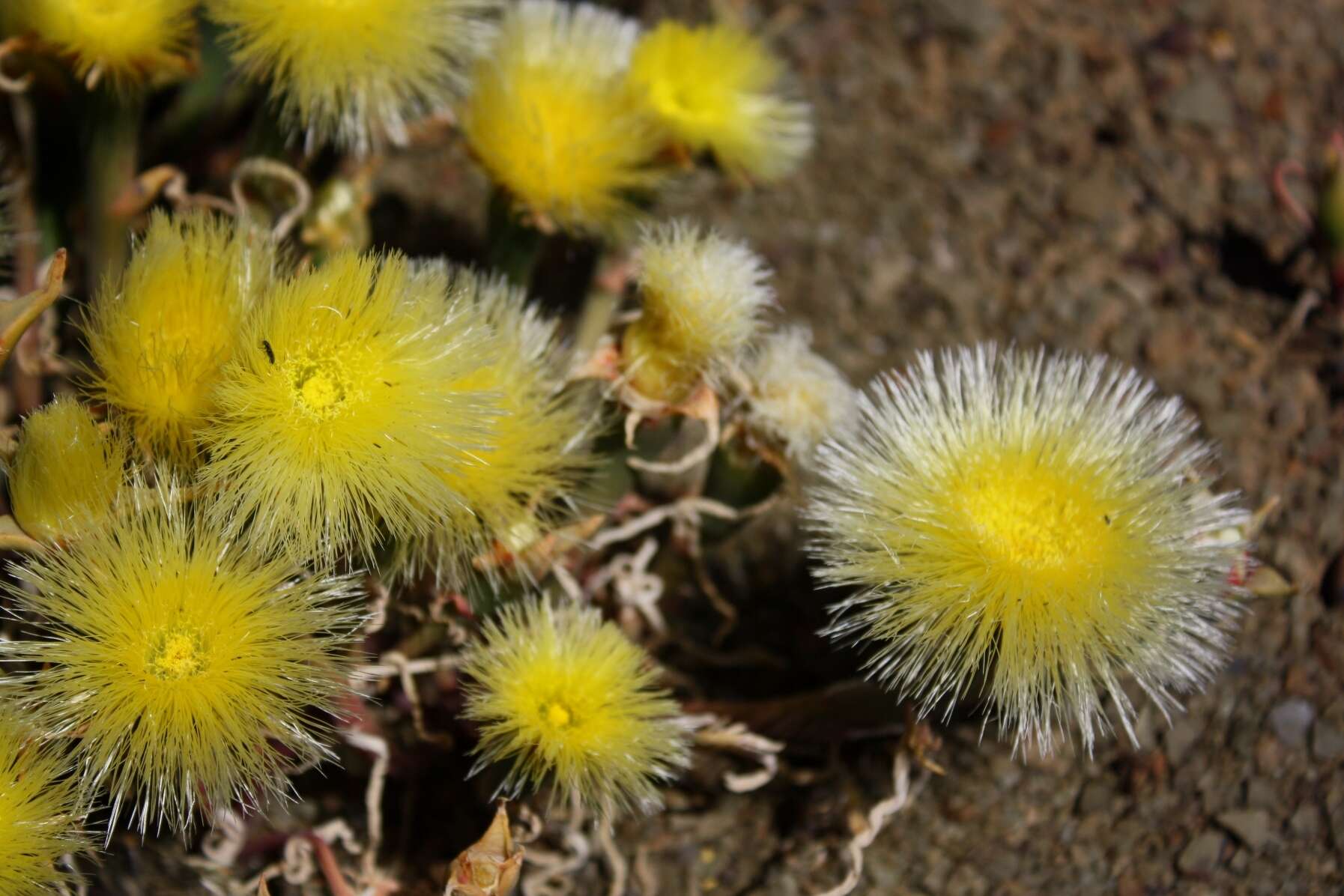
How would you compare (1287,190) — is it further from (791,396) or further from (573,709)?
(573,709)

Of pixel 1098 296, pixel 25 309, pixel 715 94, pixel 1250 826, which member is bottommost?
pixel 1250 826

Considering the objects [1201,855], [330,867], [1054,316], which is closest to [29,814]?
[330,867]

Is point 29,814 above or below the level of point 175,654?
below

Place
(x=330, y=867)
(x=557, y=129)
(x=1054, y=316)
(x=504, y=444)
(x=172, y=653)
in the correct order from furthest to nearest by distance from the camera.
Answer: (x=1054, y=316) → (x=557, y=129) → (x=330, y=867) → (x=504, y=444) → (x=172, y=653)

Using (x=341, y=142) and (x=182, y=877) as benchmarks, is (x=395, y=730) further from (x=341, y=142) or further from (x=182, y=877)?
(x=341, y=142)

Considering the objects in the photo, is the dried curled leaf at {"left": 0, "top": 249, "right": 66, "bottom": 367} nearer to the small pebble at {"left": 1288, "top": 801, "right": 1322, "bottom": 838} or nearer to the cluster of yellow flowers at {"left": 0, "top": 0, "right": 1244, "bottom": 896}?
the cluster of yellow flowers at {"left": 0, "top": 0, "right": 1244, "bottom": 896}

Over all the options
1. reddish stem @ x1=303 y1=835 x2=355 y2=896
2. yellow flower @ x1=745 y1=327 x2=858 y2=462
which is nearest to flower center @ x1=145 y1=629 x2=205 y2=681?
reddish stem @ x1=303 y1=835 x2=355 y2=896
